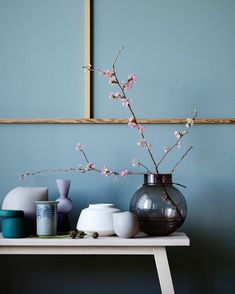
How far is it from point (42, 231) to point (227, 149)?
0.69 m

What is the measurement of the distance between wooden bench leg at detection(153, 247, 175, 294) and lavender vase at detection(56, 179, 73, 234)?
333 millimetres

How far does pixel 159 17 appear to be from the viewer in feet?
5.86

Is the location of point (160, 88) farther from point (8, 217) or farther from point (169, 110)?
point (8, 217)

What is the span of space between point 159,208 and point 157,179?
0.09m

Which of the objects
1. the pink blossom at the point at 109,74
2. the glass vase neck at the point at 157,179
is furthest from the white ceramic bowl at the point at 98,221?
the pink blossom at the point at 109,74

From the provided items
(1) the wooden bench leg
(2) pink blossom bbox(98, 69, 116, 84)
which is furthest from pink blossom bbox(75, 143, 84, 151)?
(1) the wooden bench leg

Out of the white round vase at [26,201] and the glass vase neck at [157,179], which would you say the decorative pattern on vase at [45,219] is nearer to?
the white round vase at [26,201]

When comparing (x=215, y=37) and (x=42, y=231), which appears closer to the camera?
(x=42, y=231)

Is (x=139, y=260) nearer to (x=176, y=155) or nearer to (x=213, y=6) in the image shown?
(x=176, y=155)

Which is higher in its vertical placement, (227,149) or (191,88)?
(191,88)

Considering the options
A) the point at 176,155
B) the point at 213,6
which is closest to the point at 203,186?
the point at 176,155

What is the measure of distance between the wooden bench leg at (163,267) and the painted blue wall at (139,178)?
0.28m

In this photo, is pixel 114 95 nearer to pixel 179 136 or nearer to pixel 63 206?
pixel 179 136

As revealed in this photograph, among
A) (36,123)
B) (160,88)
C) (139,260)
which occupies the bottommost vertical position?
(139,260)
